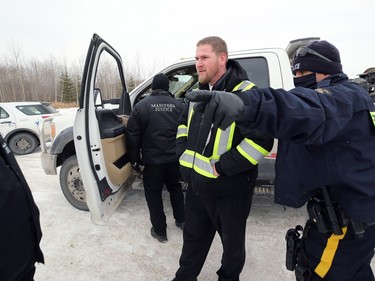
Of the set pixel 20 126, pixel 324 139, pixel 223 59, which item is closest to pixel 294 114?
pixel 324 139

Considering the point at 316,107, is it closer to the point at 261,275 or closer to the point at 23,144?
the point at 261,275

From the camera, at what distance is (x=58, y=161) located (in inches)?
145

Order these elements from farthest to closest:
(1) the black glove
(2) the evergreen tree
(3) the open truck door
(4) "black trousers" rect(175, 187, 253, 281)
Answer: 1. (2) the evergreen tree
2. (3) the open truck door
3. (4) "black trousers" rect(175, 187, 253, 281)
4. (1) the black glove

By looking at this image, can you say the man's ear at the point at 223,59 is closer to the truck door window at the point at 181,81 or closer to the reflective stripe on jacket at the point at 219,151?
the reflective stripe on jacket at the point at 219,151

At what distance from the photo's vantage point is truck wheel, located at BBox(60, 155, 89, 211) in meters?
3.49

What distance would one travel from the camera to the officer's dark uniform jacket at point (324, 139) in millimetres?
938

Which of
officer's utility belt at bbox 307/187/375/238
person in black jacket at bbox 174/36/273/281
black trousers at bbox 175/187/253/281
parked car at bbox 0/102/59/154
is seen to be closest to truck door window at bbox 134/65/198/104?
person in black jacket at bbox 174/36/273/281

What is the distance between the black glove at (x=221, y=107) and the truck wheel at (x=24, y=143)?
26.8ft

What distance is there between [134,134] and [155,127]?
0.81 feet

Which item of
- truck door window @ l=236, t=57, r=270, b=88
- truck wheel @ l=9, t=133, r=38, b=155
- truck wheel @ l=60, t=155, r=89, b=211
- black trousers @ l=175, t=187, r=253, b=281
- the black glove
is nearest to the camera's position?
the black glove

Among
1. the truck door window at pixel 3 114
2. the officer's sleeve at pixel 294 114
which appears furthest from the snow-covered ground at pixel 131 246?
the truck door window at pixel 3 114

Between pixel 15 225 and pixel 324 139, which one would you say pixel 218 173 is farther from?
pixel 15 225

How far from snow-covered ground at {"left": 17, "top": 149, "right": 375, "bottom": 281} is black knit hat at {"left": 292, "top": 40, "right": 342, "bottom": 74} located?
1830 mm

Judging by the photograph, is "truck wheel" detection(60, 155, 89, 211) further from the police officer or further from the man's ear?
the police officer
